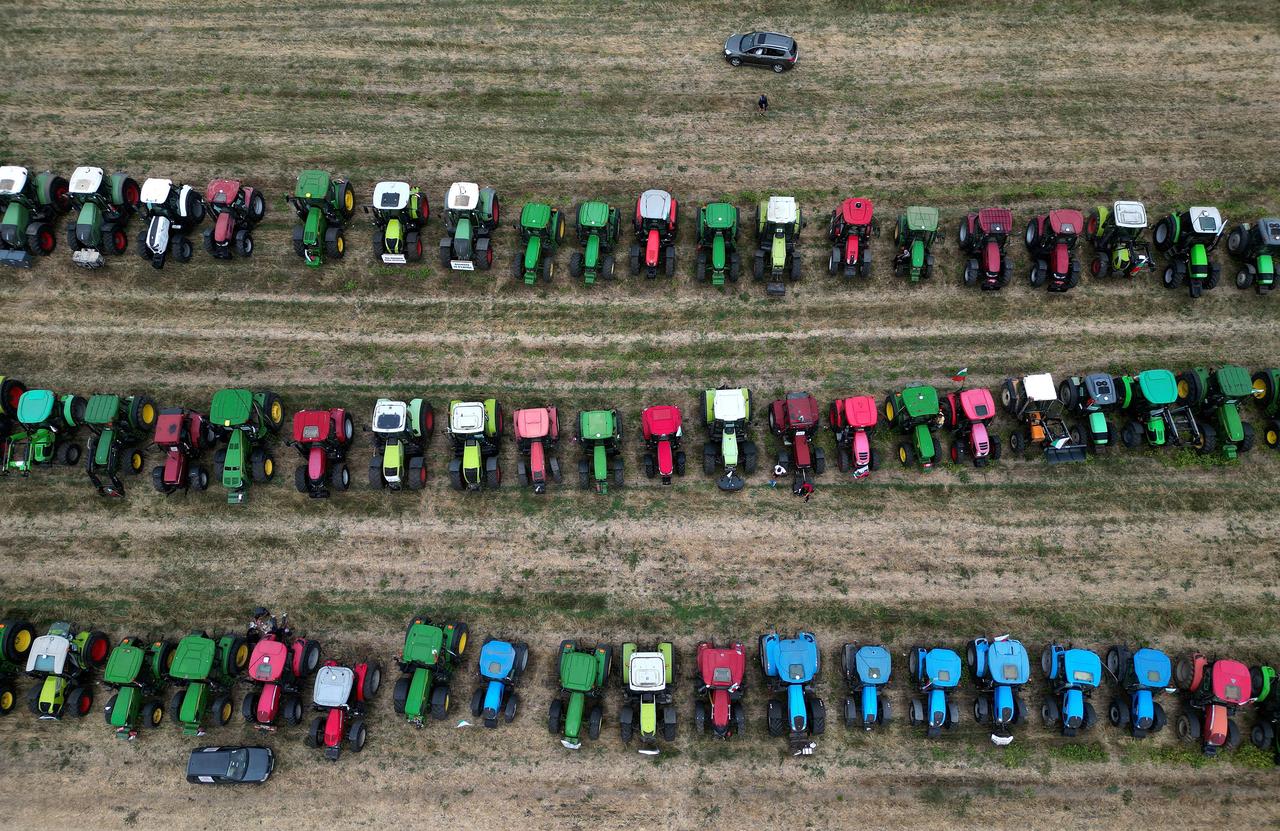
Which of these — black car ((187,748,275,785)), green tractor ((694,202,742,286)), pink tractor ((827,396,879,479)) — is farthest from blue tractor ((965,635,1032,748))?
black car ((187,748,275,785))

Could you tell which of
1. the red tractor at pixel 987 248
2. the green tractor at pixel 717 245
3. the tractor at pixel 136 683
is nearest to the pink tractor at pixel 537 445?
the green tractor at pixel 717 245

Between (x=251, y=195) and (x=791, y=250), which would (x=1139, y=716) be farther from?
(x=251, y=195)

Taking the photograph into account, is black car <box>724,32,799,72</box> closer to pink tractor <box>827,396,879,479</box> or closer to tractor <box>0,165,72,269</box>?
pink tractor <box>827,396,879,479</box>

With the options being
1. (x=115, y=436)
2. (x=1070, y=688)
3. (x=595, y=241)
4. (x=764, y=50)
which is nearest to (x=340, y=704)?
(x=115, y=436)

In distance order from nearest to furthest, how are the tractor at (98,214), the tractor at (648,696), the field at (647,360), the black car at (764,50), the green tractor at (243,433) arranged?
the tractor at (648,696) → the field at (647,360) → the green tractor at (243,433) → the tractor at (98,214) → the black car at (764,50)

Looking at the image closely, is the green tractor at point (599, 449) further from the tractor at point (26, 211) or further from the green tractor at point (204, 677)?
the tractor at point (26, 211)

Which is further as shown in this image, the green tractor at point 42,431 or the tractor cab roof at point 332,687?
the green tractor at point 42,431

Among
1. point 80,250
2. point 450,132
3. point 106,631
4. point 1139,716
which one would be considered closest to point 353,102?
point 450,132
